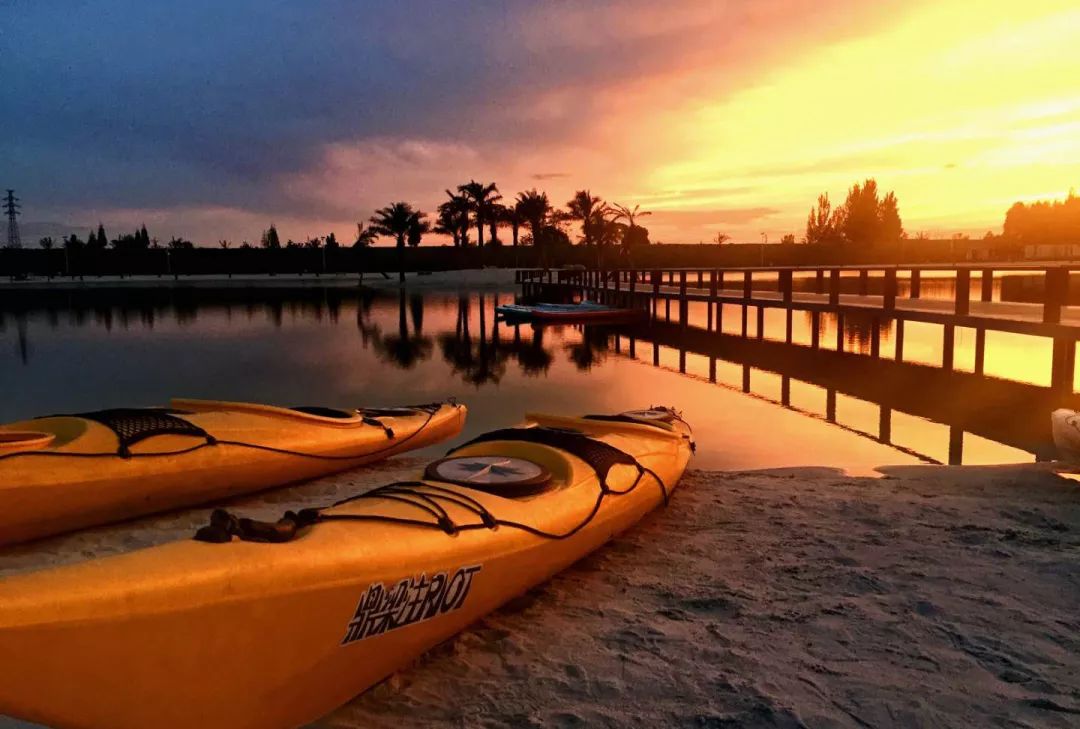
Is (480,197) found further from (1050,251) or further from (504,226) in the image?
(1050,251)

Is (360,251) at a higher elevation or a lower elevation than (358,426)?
higher

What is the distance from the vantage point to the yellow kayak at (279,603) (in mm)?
2182

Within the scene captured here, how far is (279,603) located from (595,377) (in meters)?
12.3

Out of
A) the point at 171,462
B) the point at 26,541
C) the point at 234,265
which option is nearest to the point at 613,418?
the point at 171,462

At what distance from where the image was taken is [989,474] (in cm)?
638

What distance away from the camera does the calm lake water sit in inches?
362

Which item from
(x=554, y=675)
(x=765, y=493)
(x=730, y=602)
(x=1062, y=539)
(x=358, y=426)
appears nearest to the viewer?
(x=554, y=675)

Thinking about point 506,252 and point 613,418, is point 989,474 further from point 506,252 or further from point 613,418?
point 506,252

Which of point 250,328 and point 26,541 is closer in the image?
point 26,541

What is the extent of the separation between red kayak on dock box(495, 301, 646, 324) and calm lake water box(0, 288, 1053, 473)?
1.76ft

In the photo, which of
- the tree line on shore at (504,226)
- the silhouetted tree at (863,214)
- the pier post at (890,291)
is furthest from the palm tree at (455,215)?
the silhouetted tree at (863,214)

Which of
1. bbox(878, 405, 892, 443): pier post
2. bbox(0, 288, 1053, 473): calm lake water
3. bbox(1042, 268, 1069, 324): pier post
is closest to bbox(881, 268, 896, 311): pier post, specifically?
bbox(0, 288, 1053, 473): calm lake water

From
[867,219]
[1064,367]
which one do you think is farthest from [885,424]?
[867,219]

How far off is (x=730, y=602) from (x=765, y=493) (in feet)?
7.47
